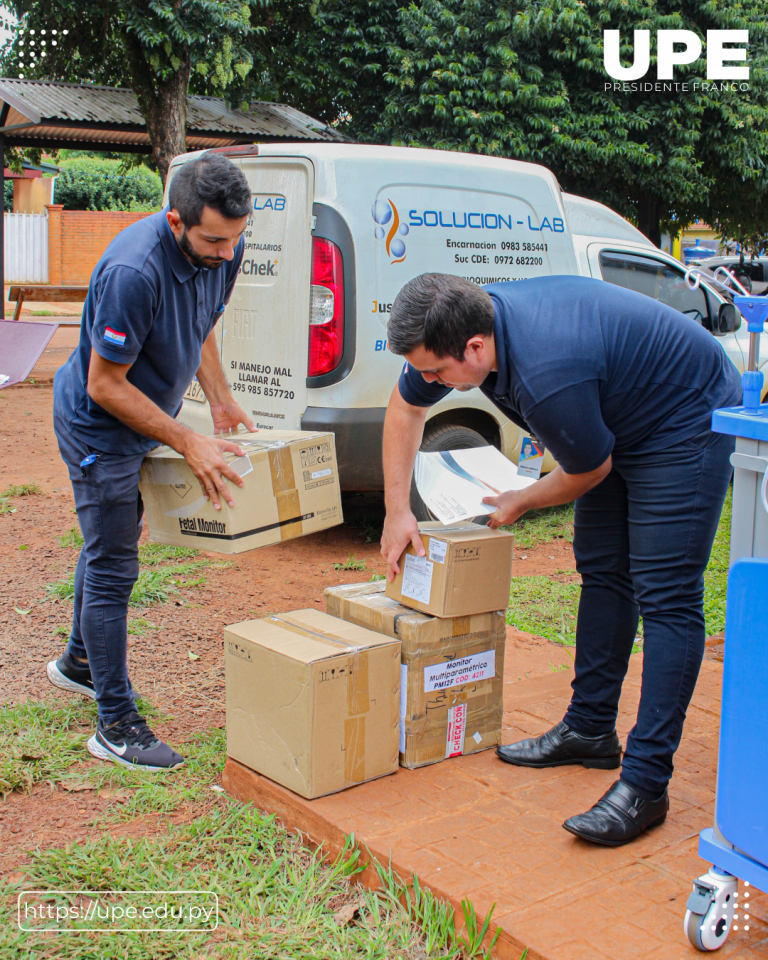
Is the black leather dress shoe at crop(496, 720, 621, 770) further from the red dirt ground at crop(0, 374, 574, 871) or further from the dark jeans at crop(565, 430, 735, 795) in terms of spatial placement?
the red dirt ground at crop(0, 374, 574, 871)

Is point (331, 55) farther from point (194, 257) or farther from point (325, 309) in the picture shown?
point (194, 257)

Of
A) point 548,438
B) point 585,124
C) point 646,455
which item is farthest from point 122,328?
point 585,124

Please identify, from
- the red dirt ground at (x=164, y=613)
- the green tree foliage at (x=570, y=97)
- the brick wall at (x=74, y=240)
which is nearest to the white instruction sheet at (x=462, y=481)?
the red dirt ground at (x=164, y=613)

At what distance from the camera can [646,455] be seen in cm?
254

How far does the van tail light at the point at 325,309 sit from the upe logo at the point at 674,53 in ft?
29.6

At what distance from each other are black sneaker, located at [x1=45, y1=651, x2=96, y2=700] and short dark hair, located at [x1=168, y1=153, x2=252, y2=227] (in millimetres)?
1721

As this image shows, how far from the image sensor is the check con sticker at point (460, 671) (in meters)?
2.86

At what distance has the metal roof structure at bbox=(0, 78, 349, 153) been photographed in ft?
40.2

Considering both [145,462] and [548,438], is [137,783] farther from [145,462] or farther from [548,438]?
[548,438]

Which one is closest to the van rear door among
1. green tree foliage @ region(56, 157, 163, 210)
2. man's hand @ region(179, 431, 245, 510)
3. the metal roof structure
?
man's hand @ region(179, 431, 245, 510)

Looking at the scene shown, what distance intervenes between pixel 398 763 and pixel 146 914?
2.91 feet

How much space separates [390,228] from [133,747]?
3.11m

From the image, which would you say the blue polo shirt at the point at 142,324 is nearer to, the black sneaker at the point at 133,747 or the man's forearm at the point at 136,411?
the man's forearm at the point at 136,411

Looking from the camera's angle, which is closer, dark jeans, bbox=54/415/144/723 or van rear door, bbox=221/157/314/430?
dark jeans, bbox=54/415/144/723
